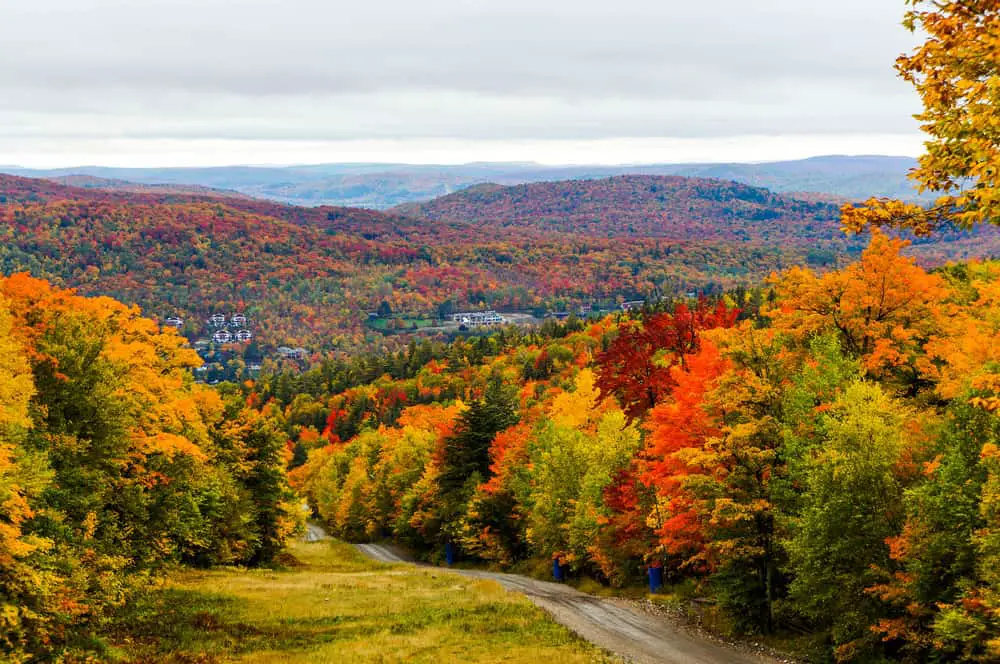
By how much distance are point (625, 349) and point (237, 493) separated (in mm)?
26992

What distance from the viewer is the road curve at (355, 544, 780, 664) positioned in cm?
3262

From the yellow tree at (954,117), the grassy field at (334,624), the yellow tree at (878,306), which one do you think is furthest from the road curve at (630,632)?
the yellow tree at (954,117)

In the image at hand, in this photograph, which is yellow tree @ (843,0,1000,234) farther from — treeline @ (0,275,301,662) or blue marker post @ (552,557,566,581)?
blue marker post @ (552,557,566,581)

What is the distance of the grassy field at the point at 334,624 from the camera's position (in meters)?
30.8

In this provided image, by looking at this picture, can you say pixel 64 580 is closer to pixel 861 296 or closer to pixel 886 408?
pixel 886 408

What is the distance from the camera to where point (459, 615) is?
129 feet

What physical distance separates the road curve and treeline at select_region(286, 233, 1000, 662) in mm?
2310

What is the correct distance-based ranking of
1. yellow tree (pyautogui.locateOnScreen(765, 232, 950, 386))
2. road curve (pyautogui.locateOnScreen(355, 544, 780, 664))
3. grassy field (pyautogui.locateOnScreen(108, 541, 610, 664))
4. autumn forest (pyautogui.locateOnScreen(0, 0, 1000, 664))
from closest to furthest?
1. autumn forest (pyautogui.locateOnScreen(0, 0, 1000, 664))
2. grassy field (pyautogui.locateOnScreen(108, 541, 610, 664))
3. road curve (pyautogui.locateOnScreen(355, 544, 780, 664))
4. yellow tree (pyautogui.locateOnScreen(765, 232, 950, 386))

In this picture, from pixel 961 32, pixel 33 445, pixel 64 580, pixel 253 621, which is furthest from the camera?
pixel 253 621

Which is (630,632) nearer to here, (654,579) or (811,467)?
(654,579)

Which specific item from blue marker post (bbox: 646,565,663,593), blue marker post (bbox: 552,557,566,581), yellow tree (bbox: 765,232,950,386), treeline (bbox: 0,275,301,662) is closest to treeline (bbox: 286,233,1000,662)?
yellow tree (bbox: 765,232,950,386)

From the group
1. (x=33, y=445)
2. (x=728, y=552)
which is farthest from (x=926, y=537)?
(x=33, y=445)

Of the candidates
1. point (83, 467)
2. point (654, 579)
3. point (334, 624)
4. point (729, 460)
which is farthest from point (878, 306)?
point (83, 467)

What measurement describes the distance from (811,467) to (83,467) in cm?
2648
